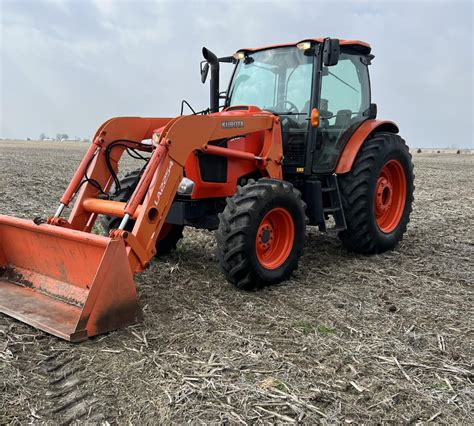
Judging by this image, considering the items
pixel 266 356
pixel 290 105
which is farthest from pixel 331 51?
pixel 266 356

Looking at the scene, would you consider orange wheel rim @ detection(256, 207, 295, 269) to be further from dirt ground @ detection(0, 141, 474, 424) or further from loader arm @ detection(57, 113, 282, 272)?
loader arm @ detection(57, 113, 282, 272)

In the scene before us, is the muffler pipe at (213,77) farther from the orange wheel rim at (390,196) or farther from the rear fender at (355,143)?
the orange wheel rim at (390,196)

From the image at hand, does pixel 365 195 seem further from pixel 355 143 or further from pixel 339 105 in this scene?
pixel 339 105

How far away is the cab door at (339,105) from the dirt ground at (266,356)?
1.44 m

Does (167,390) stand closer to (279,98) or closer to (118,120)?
(118,120)

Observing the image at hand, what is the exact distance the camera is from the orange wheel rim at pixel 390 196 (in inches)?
259

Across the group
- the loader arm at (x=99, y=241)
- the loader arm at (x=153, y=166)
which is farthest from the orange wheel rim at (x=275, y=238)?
the loader arm at (x=99, y=241)

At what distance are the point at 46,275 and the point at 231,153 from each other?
2118 mm

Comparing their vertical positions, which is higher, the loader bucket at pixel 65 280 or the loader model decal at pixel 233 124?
the loader model decal at pixel 233 124

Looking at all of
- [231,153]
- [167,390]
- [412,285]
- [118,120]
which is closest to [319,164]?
[231,153]

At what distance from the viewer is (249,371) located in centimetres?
324

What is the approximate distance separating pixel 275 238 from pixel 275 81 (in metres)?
2.03

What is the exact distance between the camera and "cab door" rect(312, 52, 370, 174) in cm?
595

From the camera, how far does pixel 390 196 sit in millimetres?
6723
